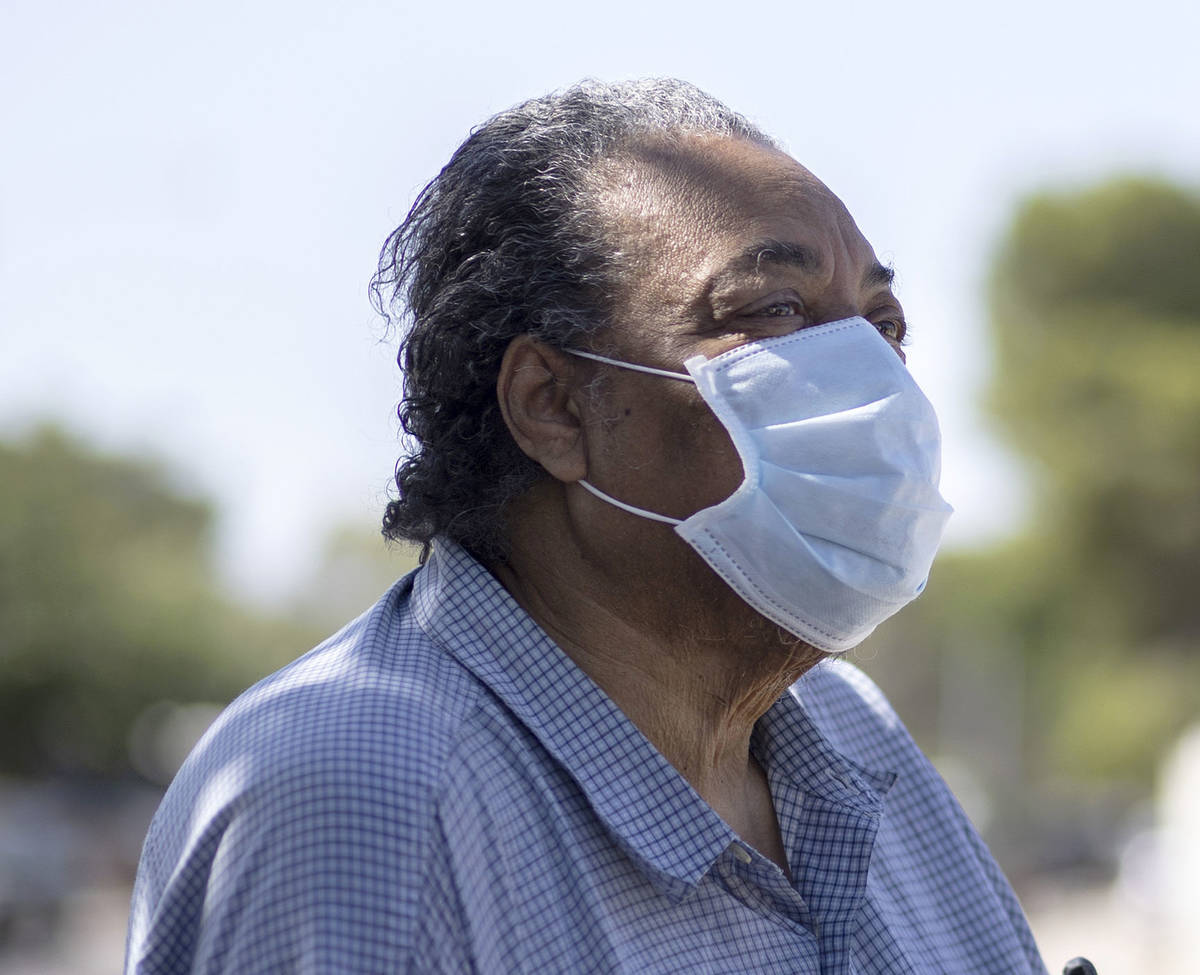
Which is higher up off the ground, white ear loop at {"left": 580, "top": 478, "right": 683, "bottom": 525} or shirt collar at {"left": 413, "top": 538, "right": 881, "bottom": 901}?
white ear loop at {"left": 580, "top": 478, "right": 683, "bottom": 525}

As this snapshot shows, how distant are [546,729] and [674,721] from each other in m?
0.28

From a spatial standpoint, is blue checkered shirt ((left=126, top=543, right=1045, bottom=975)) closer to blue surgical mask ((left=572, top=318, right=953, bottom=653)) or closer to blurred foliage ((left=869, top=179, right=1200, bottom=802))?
blue surgical mask ((left=572, top=318, right=953, bottom=653))

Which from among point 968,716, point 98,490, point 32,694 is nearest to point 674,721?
point 32,694

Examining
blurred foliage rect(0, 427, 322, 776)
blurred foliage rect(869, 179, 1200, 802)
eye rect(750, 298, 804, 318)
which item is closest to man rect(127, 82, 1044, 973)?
eye rect(750, 298, 804, 318)

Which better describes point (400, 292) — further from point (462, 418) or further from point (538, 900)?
point (538, 900)

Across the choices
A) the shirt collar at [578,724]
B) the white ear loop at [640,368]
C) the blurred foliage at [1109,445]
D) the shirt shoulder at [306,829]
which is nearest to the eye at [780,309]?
the white ear loop at [640,368]

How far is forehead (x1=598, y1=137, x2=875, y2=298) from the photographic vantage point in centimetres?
211

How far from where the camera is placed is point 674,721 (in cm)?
206

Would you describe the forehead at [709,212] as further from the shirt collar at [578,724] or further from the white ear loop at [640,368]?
the shirt collar at [578,724]

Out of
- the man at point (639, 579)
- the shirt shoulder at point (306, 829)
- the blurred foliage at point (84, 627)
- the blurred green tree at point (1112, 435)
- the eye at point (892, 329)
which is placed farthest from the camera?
the blurred foliage at point (84, 627)

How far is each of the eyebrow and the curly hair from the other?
0.19 metres

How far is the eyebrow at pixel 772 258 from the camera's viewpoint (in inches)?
82.3

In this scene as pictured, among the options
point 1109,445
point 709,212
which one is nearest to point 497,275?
point 709,212

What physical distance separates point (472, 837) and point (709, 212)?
99 cm
